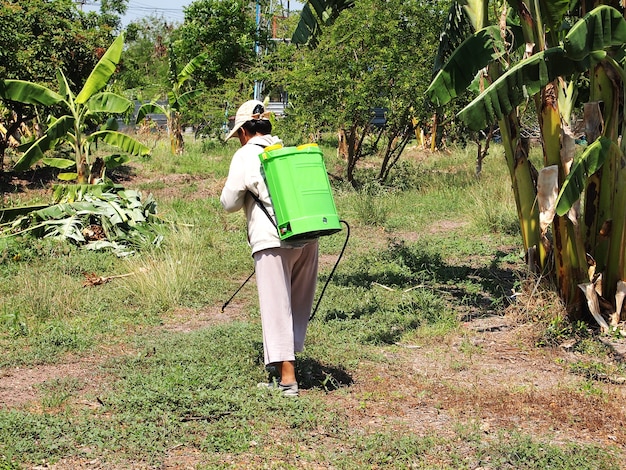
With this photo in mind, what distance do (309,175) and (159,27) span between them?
43.3 meters

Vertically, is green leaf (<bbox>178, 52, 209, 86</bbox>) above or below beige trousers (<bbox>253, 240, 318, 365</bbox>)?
above

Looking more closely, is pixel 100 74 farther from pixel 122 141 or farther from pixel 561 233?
pixel 561 233

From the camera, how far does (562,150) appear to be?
651 centimetres

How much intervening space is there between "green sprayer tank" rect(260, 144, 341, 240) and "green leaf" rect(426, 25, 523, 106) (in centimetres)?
221

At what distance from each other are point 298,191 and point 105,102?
26.0 ft

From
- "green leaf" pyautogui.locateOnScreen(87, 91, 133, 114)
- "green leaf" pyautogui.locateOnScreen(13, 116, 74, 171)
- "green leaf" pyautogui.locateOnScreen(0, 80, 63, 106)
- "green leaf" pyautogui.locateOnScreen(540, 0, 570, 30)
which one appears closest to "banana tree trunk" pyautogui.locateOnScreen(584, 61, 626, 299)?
"green leaf" pyautogui.locateOnScreen(540, 0, 570, 30)

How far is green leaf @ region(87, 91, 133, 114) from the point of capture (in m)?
11.9

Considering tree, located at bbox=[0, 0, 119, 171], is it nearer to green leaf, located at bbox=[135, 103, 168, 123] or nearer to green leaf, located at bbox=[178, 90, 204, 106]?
green leaf, located at bbox=[135, 103, 168, 123]

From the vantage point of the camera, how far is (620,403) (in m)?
5.17

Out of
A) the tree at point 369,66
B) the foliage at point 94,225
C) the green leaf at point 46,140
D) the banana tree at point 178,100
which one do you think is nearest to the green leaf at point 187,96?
the banana tree at point 178,100

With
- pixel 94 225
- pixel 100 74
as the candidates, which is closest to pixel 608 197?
pixel 94 225

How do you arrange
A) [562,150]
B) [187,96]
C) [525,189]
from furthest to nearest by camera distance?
[187,96], [525,189], [562,150]

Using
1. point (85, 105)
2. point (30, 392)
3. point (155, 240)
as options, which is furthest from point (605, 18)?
point (85, 105)

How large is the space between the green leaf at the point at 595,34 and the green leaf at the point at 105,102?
25.6 ft
